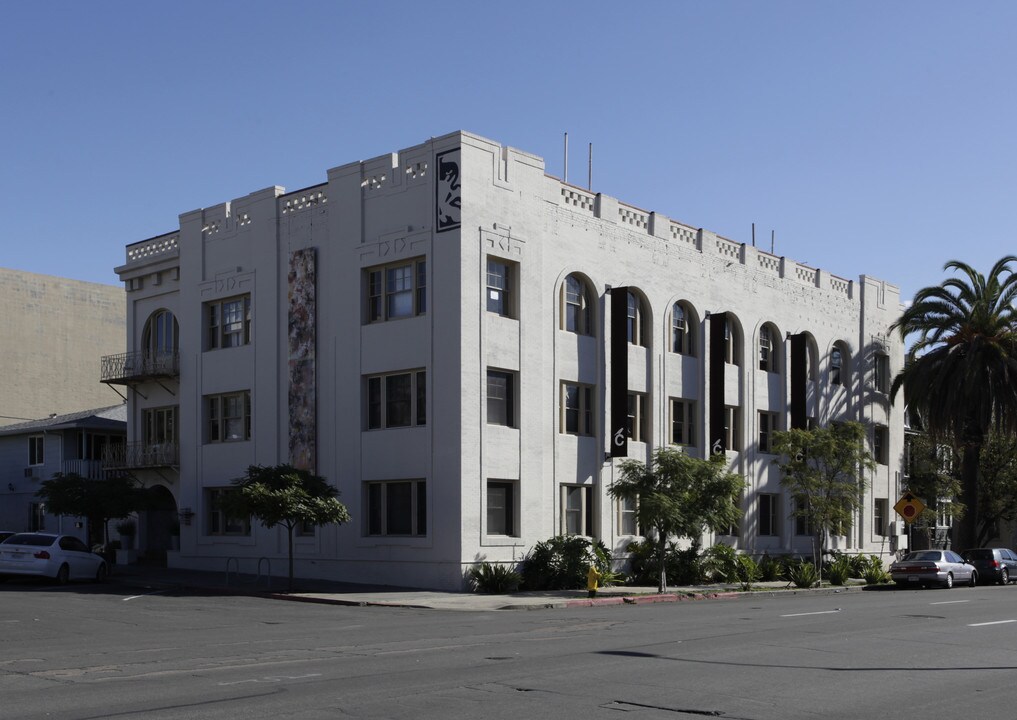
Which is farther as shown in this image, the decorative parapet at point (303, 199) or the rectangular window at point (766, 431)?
the rectangular window at point (766, 431)

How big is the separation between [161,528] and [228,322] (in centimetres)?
961

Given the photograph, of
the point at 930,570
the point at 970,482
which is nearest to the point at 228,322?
the point at 930,570

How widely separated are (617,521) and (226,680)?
81.2ft

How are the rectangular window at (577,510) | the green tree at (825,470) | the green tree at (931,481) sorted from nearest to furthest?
the rectangular window at (577,510) → the green tree at (825,470) → the green tree at (931,481)

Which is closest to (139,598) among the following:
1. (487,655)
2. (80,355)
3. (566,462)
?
(566,462)

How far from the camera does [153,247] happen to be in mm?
42312

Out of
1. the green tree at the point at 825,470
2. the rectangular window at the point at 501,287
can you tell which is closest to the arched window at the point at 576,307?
the rectangular window at the point at 501,287

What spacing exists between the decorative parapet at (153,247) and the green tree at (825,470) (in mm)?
23250

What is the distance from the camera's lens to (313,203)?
36219 mm

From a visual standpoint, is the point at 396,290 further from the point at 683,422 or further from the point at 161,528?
the point at 161,528

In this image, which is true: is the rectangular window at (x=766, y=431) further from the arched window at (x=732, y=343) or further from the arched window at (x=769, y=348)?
the arched window at (x=732, y=343)

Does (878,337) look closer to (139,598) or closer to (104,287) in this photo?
(139,598)

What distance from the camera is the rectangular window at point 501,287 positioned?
109ft

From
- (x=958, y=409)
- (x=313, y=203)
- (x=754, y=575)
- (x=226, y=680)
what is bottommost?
(x=754, y=575)
